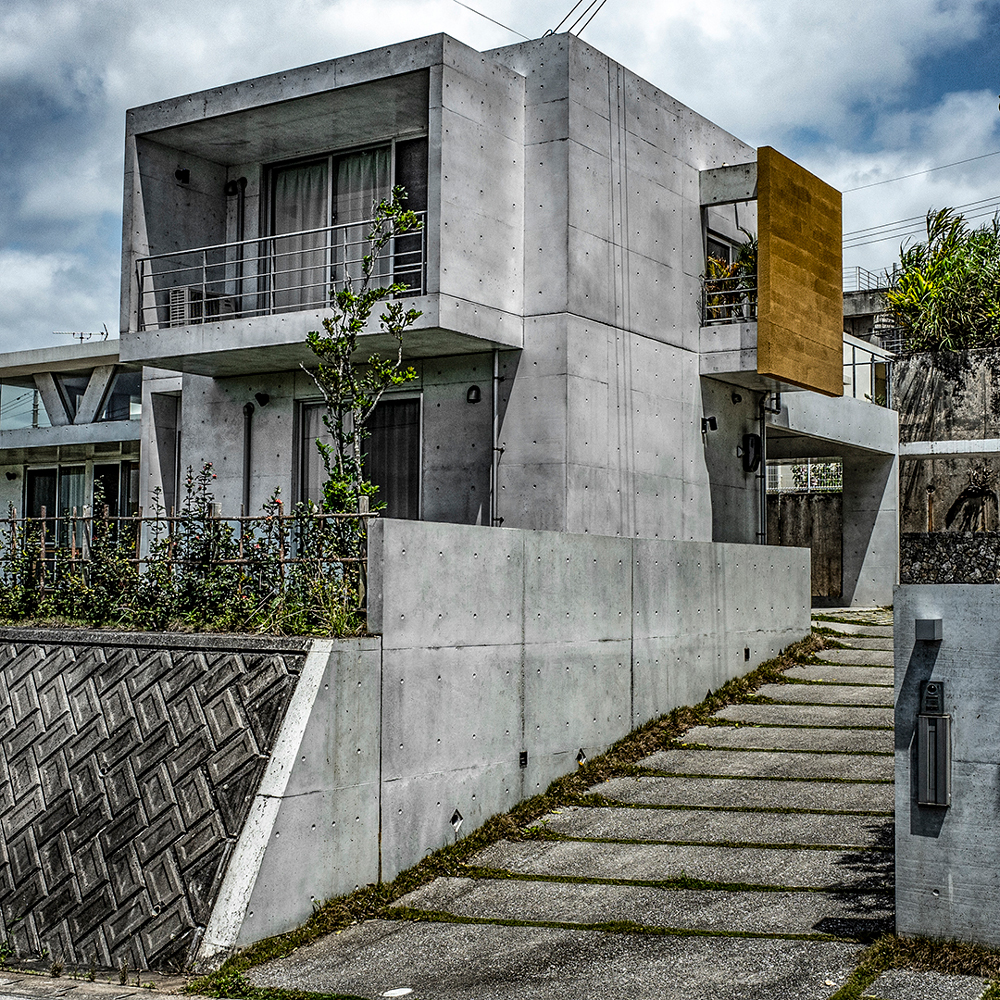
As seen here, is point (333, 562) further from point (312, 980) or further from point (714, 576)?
Result: point (714, 576)

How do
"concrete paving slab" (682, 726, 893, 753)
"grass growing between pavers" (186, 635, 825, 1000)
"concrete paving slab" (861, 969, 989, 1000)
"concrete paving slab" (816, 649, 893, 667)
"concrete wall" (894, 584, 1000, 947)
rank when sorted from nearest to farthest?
"concrete paving slab" (861, 969, 989, 1000) < "concrete wall" (894, 584, 1000, 947) < "grass growing between pavers" (186, 635, 825, 1000) < "concrete paving slab" (682, 726, 893, 753) < "concrete paving slab" (816, 649, 893, 667)

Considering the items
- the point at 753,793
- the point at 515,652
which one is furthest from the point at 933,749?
the point at 515,652

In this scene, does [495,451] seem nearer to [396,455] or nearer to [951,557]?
[396,455]

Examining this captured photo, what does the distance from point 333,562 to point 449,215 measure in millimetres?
5010

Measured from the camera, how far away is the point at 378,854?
984 centimetres

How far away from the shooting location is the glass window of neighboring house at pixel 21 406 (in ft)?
84.5

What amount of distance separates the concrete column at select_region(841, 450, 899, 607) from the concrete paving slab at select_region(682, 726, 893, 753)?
10.3m

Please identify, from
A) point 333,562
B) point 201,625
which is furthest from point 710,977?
point 201,625

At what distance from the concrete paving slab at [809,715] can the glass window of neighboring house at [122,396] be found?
14.8 m

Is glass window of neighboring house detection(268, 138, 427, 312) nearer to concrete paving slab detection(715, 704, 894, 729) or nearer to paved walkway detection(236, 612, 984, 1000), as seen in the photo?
concrete paving slab detection(715, 704, 894, 729)

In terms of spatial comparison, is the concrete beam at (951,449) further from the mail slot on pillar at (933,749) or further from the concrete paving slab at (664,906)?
the mail slot on pillar at (933,749)

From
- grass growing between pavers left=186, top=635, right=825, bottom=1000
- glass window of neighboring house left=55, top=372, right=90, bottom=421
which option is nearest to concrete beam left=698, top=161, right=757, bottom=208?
grass growing between pavers left=186, top=635, right=825, bottom=1000

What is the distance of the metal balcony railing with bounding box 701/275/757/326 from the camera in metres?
16.8

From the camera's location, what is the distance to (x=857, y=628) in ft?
63.8
